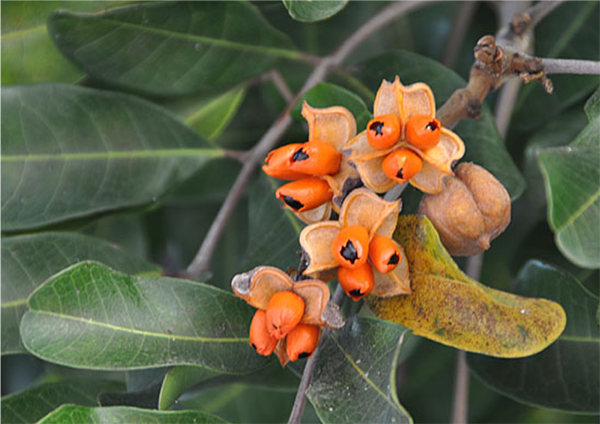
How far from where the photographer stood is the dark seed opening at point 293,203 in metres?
0.75

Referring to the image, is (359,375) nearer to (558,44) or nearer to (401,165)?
(401,165)

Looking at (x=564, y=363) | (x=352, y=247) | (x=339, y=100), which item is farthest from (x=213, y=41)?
(x=564, y=363)

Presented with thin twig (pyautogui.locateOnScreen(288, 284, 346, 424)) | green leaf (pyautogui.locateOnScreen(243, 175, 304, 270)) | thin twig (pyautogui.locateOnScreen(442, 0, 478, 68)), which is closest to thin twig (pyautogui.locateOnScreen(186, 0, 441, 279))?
green leaf (pyautogui.locateOnScreen(243, 175, 304, 270))

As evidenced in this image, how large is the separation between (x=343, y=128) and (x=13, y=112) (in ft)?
1.65

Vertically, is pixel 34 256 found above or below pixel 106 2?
below

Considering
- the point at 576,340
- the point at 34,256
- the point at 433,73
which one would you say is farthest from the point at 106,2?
the point at 576,340

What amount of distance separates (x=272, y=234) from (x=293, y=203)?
0.29 metres

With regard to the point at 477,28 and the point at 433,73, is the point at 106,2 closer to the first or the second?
the point at 433,73

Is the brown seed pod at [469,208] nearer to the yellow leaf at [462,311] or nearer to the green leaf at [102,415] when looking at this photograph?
the yellow leaf at [462,311]

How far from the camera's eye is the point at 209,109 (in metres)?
1.24

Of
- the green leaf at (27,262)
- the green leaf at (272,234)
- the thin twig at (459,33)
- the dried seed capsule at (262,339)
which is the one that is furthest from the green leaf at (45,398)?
the thin twig at (459,33)

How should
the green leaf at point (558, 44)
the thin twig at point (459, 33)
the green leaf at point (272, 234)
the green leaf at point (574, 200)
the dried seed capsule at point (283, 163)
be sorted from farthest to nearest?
1. the thin twig at point (459, 33)
2. the green leaf at point (558, 44)
3. the green leaf at point (272, 234)
4. the dried seed capsule at point (283, 163)
5. the green leaf at point (574, 200)

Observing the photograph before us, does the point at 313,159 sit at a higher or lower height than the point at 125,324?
higher

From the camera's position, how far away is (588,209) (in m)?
0.68
